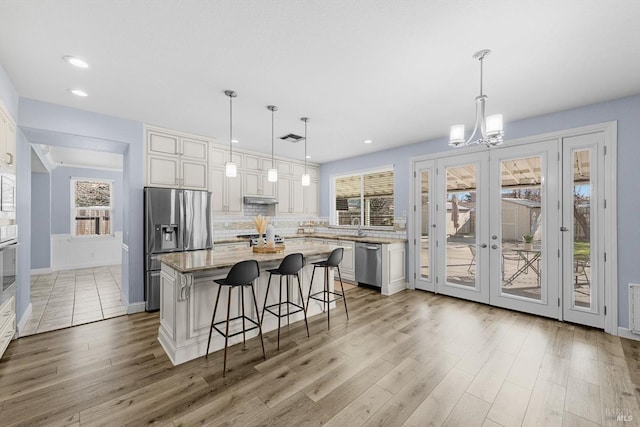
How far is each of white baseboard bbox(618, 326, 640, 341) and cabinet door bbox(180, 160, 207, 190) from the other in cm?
562

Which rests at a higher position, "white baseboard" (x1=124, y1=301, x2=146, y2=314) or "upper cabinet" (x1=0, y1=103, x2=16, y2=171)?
"upper cabinet" (x1=0, y1=103, x2=16, y2=171)

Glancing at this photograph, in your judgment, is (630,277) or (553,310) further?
(553,310)

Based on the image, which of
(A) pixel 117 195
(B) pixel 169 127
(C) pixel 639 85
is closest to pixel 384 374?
(C) pixel 639 85

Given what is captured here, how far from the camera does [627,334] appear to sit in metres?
3.02

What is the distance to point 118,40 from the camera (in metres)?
2.09

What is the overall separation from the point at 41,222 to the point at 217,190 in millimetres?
4597

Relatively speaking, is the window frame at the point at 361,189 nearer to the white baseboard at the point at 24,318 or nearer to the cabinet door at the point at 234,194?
the cabinet door at the point at 234,194

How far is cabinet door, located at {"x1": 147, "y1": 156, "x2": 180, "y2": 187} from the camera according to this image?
4.01 meters

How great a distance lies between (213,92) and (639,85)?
4.32 metres

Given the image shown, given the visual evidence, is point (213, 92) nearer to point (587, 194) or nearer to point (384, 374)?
point (384, 374)

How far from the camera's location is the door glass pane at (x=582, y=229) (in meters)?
3.31

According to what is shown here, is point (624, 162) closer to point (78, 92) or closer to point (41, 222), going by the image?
point (78, 92)

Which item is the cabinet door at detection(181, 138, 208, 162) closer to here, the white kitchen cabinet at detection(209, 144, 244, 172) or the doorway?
the white kitchen cabinet at detection(209, 144, 244, 172)

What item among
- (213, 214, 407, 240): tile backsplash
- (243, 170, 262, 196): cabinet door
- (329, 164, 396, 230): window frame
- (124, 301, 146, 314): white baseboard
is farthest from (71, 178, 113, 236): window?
(329, 164, 396, 230): window frame
